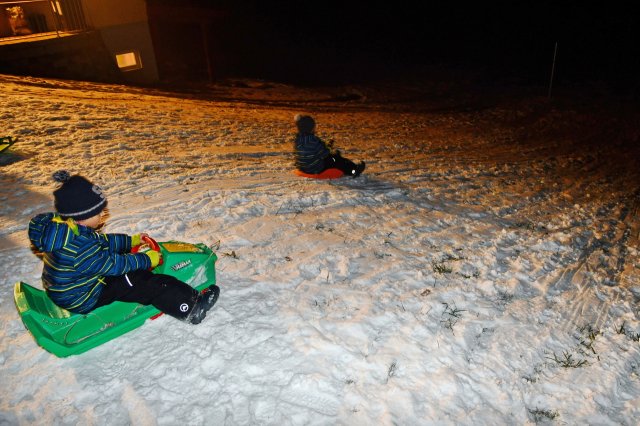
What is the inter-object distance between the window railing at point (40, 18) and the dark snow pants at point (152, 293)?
54.8 feet

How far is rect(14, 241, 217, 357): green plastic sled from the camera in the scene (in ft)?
9.68

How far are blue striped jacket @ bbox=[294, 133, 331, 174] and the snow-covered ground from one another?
0.37 metres

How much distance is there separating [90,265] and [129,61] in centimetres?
1699

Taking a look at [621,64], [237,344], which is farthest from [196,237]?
[621,64]

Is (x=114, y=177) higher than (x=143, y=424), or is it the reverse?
(x=114, y=177)

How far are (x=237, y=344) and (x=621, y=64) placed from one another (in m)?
26.6

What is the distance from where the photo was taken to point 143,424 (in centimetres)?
265

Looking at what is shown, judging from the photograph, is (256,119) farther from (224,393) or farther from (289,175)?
(224,393)

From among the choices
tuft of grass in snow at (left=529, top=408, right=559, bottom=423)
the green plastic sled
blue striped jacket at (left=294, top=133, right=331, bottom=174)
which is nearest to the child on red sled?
blue striped jacket at (left=294, top=133, right=331, bottom=174)

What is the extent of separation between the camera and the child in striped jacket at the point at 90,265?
282cm

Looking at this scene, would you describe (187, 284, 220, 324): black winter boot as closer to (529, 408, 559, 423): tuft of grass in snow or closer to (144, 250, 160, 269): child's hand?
(144, 250, 160, 269): child's hand

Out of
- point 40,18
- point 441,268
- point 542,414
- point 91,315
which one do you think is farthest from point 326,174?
point 40,18

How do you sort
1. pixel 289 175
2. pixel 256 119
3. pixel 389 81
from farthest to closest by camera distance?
pixel 389 81, pixel 256 119, pixel 289 175

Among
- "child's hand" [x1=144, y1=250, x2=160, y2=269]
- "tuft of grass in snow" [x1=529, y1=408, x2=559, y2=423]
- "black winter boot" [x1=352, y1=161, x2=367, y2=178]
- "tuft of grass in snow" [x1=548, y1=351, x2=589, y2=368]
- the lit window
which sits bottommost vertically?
"tuft of grass in snow" [x1=529, y1=408, x2=559, y2=423]
